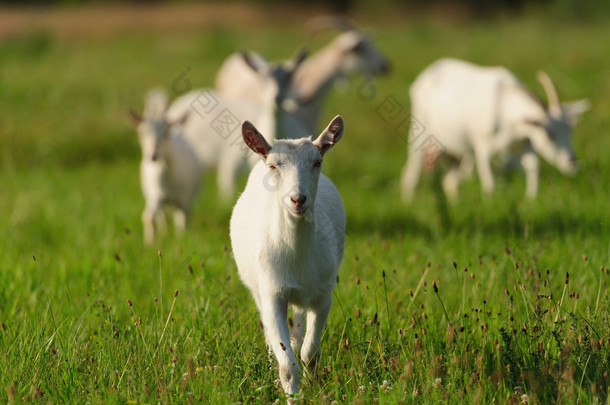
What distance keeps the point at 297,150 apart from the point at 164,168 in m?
3.86

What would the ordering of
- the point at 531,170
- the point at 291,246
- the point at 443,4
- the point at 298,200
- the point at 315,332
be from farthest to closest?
the point at 443,4 → the point at 531,170 → the point at 315,332 → the point at 291,246 → the point at 298,200

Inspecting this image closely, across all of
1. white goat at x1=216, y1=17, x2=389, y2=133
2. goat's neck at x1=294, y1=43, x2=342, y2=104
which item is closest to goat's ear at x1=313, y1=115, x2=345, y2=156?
white goat at x1=216, y1=17, x2=389, y2=133

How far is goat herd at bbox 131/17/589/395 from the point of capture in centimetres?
348

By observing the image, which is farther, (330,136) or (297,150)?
(330,136)

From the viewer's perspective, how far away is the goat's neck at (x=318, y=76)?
10133 mm

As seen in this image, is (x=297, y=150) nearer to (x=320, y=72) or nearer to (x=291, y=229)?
(x=291, y=229)

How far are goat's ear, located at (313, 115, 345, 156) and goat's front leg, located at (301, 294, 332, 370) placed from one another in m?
0.72

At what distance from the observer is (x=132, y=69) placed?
17953mm

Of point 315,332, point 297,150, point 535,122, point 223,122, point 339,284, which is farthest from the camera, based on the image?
point 223,122

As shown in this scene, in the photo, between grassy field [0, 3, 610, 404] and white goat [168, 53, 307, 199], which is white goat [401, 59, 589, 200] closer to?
grassy field [0, 3, 610, 404]

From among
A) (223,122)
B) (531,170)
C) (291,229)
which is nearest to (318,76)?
(223,122)

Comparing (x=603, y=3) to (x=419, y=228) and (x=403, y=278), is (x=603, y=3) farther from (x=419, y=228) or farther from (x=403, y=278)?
(x=403, y=278)

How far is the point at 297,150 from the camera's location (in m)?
3.38

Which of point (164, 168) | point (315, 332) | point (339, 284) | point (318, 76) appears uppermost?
point (318, 76)
